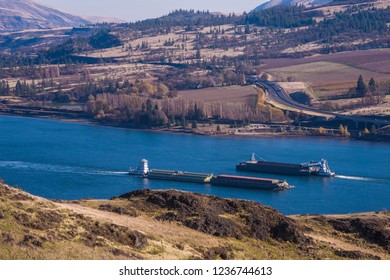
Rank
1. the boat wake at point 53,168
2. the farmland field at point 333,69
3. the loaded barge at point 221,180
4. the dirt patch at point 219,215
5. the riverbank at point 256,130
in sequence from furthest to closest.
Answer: the farmland field at point 333,69 < the riverbank at point 256,130 < the boat wake at point 53,168 < the loaded barge at point 221,180 < the dirt patch at point 219,215

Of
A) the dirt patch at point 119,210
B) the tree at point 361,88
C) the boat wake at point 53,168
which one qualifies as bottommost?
the boat wake at point 53,168

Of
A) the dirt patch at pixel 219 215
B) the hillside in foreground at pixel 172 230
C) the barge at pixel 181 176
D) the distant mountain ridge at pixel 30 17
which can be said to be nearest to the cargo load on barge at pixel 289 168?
the barge at pixel 181 176

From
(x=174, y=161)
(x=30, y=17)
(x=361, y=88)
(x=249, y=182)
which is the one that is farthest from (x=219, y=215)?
(x=30, y=17)

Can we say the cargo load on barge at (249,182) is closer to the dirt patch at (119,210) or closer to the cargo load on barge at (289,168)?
the cargo load on barge at (289,168)

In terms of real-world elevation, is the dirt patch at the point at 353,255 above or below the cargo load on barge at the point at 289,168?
above

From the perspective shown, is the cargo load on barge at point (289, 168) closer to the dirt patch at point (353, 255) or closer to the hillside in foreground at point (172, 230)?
the hillside in foreground at point (172, 230)

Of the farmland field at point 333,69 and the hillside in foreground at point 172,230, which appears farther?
the farmland field at point 333,69

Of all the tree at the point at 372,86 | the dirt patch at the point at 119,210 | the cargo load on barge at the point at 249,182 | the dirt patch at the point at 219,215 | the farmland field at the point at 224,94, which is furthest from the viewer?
the farmland field at the point at 224,94
